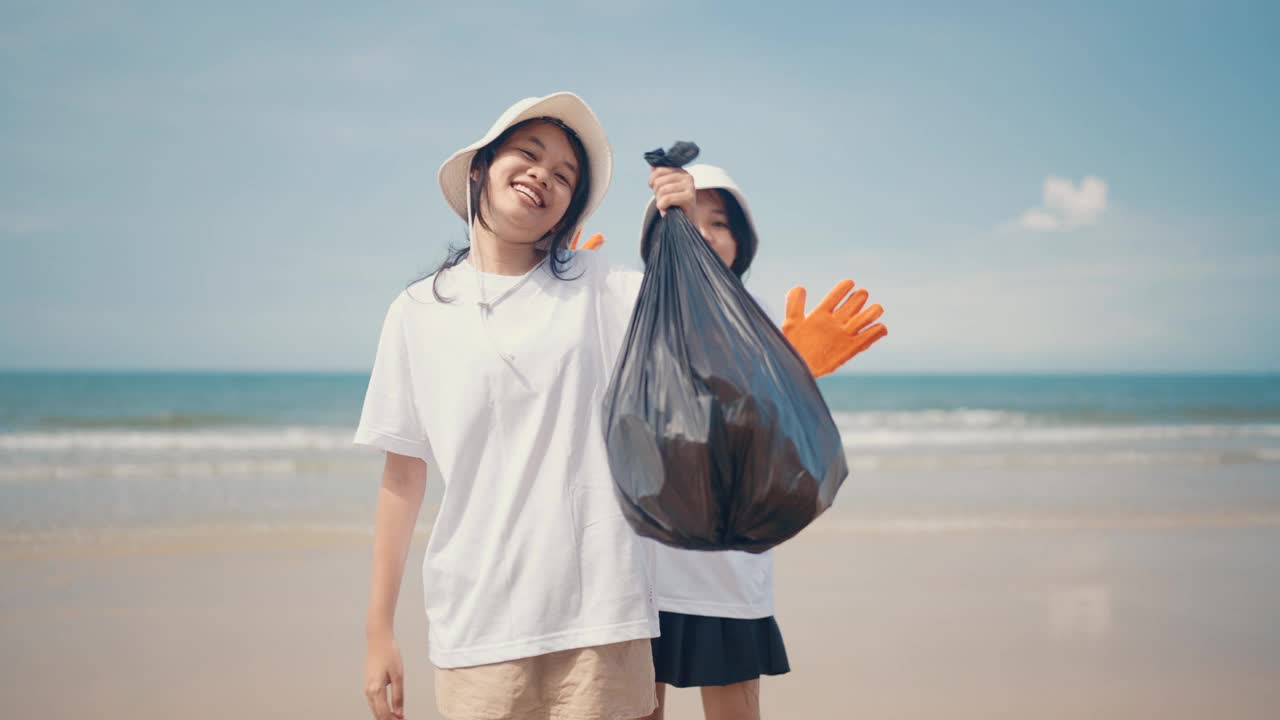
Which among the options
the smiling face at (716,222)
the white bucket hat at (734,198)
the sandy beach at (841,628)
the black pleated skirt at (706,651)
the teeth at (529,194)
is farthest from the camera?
the sandy beach at (841,628)

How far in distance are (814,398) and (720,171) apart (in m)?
0.88

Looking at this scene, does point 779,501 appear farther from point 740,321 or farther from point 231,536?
point 231,536

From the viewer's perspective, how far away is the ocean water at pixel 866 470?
19.7 ft

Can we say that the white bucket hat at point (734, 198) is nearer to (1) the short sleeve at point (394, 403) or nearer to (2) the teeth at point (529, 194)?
(2) the teeth at point (529, 194)

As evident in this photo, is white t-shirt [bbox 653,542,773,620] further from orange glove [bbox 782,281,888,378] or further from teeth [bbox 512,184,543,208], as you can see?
teeth [bbox 512,184,543,208]

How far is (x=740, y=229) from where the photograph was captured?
185 cm

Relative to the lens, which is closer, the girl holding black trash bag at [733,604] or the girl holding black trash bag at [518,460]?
the girl holding black trash bag at [518,460]

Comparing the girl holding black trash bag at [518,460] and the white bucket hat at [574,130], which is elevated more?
the white bucket hat at [574,130]

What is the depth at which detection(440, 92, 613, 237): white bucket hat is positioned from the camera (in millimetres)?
1192

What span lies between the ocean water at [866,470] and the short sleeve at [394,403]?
4730mm

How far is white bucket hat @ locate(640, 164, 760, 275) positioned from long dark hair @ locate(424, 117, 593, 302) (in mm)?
372

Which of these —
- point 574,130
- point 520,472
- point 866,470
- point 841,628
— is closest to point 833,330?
point 574,130

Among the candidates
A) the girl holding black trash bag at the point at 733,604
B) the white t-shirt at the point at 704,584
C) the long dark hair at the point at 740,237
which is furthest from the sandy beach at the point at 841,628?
the long dark hair at the point at 740,237

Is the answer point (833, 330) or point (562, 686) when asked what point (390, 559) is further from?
point (833, 330)
